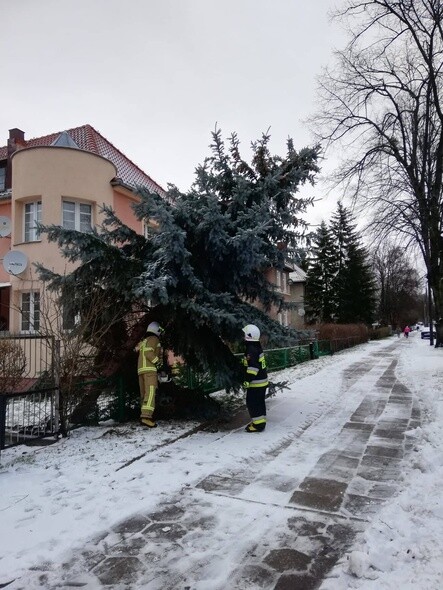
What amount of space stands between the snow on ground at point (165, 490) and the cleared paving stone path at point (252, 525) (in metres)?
0.10

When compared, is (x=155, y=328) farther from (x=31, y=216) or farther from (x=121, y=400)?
(x=31, y=216)

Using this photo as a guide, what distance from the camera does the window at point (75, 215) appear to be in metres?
14.7

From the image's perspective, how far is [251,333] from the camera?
7.11 m

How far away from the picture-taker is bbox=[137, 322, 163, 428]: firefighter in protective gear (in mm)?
7223

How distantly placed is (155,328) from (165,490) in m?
3.22

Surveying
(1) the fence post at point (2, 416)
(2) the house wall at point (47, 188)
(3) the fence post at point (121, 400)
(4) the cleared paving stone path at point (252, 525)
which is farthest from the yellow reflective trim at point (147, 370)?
(2) the house wall at point (47, 188)

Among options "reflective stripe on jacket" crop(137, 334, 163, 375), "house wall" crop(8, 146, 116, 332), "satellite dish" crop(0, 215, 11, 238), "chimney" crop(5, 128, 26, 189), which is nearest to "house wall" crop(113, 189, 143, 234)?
"house wall" crop(8, 146, 116, 332)

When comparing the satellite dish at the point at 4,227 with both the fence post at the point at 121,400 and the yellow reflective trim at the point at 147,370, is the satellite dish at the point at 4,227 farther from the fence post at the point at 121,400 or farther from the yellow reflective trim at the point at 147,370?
Result: the yellow reflective trim at the point at 147,370

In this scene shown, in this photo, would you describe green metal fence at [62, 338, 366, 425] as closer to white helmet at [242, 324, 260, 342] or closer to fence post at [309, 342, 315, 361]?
white helmet at [242, 324, 260, 342]

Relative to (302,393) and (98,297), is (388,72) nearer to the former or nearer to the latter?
(302,393)

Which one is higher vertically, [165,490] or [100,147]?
[100,147]

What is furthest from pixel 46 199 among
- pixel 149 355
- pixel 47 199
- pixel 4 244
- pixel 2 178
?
pixel 149 355

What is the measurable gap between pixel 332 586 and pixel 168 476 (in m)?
2.55

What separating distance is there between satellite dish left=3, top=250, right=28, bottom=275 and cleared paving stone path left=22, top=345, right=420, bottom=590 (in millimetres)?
9908
